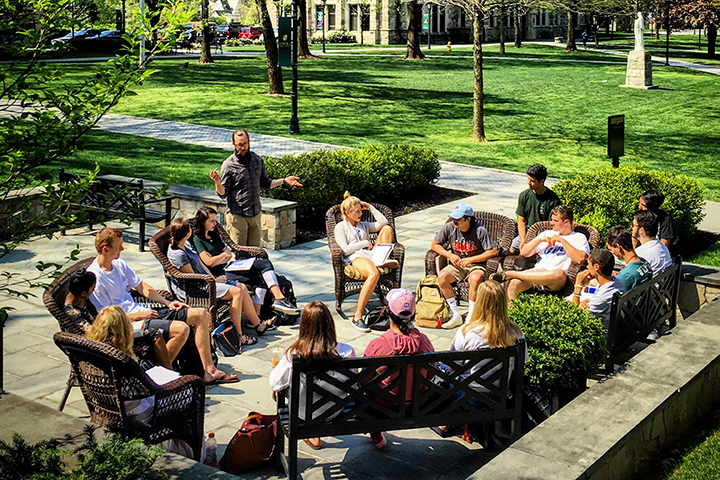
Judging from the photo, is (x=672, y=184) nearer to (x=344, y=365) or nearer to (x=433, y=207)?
(x=433, y=207)

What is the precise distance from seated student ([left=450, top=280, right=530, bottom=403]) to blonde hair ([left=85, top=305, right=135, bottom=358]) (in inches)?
89.1

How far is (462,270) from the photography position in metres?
9.11

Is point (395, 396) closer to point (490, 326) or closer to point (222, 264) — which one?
point (490, 326)

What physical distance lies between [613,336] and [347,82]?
28.3m

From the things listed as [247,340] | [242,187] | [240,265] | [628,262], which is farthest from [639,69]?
[247,340]

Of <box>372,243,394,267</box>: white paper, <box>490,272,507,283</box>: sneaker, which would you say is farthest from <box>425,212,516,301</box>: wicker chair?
<box>372,243,394,267</box>: white paper

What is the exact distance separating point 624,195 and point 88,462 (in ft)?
27.7

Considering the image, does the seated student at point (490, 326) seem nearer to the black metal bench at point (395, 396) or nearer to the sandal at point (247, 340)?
the black metal bench at point (395, 396)

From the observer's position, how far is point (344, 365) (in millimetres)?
5344

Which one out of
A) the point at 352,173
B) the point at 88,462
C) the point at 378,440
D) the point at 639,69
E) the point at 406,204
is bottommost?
the point at 378,440

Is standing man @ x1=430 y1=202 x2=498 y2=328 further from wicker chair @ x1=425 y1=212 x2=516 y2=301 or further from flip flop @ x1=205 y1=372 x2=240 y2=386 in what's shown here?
flip flop @ x1=205 y1=372 x2=240 y2=386

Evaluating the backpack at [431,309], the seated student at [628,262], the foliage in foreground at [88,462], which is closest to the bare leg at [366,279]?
the backpack at [431,309]

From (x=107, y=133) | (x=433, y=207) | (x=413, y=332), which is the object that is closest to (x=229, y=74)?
(x=107, y=133)

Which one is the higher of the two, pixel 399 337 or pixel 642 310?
pixel 399 337
